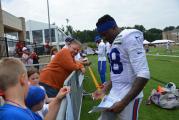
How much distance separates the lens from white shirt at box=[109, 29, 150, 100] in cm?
399

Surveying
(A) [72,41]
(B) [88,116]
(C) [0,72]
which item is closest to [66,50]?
(A) [72,41]

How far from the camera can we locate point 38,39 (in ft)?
Answer: 233

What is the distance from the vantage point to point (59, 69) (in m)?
7.21

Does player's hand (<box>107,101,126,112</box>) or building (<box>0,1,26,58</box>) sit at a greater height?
building (<box>0,1,26,58</box>)

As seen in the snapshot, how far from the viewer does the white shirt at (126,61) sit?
3992 millimetres

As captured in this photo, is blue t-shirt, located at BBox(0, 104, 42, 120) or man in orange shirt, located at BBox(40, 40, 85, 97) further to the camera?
man in orange shirt, located at BBox(40, 40, 85, 97)

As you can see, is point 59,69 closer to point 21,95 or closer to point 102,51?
point 21,95

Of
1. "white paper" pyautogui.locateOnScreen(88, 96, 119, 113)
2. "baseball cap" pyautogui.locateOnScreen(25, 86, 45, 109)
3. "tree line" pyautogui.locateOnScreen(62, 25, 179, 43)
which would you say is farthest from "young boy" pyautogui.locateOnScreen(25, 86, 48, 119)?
"tree line" pyautogui.locateOnScreen(62, 25, 179, 43)

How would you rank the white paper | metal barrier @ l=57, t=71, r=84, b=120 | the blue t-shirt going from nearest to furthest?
the blue t-shirt → metal barrier @ l=57, t=71, r=84, b=120 → the white paper

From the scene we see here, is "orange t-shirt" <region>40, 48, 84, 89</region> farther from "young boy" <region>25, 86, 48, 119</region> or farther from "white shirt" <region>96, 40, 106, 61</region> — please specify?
"white shirt" <region>96, 40, 106, 61</region>

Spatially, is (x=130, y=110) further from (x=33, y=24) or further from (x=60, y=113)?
(x=33, y=24)

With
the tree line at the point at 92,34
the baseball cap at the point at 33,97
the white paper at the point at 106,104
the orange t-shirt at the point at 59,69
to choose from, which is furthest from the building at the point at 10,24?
the tree line at the point at 92,34

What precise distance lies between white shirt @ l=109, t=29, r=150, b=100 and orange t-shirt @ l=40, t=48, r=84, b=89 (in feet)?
9.37

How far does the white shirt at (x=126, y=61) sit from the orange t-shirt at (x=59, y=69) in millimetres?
2855
